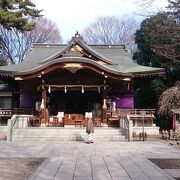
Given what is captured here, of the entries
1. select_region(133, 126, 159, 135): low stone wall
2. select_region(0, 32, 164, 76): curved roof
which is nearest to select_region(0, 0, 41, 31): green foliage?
select_region(0, 32, 164, 76): curved roof

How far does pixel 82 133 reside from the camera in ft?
73.2

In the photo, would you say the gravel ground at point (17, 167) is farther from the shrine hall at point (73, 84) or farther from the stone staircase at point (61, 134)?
the shrine hall at point (73, 84)

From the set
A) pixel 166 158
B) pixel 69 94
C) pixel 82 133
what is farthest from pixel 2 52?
pixel 166 158

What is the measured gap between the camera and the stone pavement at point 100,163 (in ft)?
32.4

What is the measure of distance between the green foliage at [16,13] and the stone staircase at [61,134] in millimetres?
6093

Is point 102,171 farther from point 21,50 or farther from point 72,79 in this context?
point 21,50

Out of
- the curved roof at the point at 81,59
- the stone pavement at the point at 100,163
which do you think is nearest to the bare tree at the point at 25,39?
the curved roof at the point at 81,59

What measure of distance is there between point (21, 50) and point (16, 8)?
2553 cm

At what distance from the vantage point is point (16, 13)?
19.7m

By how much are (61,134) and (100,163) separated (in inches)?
403

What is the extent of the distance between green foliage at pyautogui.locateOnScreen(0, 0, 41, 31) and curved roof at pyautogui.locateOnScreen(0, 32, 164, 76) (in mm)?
5137

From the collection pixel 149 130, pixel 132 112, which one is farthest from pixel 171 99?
pixel 132 112

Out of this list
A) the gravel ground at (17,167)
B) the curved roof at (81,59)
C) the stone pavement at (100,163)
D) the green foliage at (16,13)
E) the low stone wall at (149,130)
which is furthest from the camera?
the curved roof at (81,59)

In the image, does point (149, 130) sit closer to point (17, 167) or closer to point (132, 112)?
point (132, 112)
